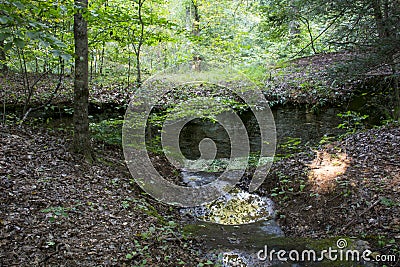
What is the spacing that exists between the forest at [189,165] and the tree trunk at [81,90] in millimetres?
24

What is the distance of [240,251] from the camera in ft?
15.5

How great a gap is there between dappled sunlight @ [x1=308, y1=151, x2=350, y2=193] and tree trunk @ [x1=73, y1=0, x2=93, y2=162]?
4824 mm

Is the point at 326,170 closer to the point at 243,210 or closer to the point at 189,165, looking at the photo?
the point at 243,210

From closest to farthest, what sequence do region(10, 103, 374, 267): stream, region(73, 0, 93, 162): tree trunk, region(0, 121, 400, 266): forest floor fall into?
region(0, 121, 400, 266): forest floor, region(10, 103, 374, 267): stream, region(73, 0, 93, 162): tree trunk

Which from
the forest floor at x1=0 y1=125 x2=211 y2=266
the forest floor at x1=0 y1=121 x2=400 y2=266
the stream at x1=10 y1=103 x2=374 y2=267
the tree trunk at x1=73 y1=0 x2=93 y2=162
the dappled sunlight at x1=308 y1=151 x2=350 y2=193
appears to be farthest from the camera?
the dappled sunlight at x1=308 y1=151 x2=350 y2=193

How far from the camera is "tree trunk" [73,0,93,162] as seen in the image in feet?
19.5

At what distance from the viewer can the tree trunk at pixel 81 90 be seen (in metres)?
5.94

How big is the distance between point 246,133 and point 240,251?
8.26 metres

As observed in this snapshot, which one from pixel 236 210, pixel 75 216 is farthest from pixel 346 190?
pixel 75 216

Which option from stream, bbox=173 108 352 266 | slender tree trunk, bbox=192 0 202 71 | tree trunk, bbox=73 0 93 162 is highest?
slender tree trunk, bbox=192 0 202 71

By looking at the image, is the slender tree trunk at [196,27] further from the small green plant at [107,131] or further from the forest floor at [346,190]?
the forest floor at [346,190]

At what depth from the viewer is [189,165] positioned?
1002 cm

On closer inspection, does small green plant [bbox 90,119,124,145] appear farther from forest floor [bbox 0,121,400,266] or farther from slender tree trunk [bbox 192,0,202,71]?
slender tree trunk [bbox 192,0,202,71]

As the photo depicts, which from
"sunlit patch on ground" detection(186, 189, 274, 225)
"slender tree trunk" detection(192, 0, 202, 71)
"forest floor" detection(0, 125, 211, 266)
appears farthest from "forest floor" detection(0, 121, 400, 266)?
"slender tree trunk" detection(192, 0, 202, 71)
